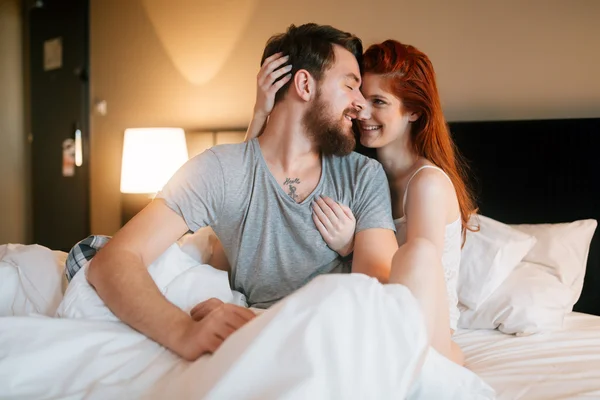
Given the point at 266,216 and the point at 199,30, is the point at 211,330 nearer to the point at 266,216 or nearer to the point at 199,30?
the point at 266,216

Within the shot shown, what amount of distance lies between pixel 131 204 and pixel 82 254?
2.11 metres

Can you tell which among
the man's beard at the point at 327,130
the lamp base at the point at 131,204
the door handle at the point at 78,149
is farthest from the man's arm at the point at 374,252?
the door handle at the point at 78,149

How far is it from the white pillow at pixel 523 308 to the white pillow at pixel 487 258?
0.10 ft

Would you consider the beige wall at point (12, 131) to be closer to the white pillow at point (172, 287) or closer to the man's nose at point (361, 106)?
the white pillow at point (172, 287)

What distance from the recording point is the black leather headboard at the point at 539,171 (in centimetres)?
235

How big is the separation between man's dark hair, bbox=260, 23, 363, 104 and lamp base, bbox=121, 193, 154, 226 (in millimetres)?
1886

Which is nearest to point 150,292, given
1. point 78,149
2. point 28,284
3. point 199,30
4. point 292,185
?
point 28,284

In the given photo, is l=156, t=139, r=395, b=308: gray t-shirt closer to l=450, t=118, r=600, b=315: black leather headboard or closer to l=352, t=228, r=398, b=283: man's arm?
l=352, t=228, r=398, b=283: man's arm

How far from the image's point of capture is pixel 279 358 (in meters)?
0.91

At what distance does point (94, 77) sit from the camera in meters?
4.03

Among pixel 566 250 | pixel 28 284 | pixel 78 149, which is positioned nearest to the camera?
pixel 28 284

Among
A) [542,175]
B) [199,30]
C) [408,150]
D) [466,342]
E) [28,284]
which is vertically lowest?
[466,342]

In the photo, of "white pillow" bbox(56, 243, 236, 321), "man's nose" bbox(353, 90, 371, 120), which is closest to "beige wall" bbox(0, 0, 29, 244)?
"white pillow" bbox(56, 243, 236, 321)

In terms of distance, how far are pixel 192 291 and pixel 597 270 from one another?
5.29 ft
